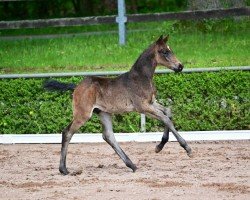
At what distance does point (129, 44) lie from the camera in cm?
2102

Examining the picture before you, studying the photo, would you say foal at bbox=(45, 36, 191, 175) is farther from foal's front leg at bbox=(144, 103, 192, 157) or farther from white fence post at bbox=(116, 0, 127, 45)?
white fence post at bbox=(116, 0, 127, 45)

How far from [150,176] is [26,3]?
15.9m

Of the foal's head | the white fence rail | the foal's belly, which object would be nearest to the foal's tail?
the foal's belly

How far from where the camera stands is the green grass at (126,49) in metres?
19.6

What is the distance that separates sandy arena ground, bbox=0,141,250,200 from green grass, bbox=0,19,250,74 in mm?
2707

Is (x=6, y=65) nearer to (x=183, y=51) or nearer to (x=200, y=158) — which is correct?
(x=183, y=51)

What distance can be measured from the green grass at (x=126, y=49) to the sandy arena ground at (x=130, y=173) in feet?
8.88

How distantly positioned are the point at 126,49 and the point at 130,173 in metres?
7.03

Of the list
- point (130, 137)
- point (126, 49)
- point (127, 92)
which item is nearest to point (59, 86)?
point (127, 92)

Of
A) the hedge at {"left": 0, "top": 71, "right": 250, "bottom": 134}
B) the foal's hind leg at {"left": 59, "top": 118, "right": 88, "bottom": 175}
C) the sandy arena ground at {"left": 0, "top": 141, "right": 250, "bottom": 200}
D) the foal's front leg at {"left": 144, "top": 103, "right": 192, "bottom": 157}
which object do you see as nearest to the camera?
the sandy arena ground at {"left": 0, "top": 141, "right": 250, "bottom": 200}

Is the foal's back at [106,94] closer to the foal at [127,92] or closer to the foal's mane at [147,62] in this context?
the foal at [127,92]

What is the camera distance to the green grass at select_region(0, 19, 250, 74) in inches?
772

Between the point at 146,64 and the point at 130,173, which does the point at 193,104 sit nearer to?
the point at 146,64

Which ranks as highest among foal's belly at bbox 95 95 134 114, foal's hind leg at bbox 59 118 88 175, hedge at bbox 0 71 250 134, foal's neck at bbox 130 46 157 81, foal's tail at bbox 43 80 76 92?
foal's neck at bbox 130 46 157 81
